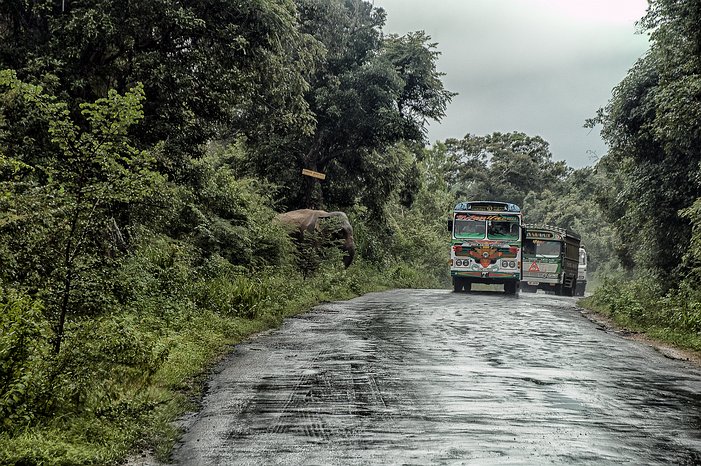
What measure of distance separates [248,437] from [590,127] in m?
25.8

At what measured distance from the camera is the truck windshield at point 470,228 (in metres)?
29.4

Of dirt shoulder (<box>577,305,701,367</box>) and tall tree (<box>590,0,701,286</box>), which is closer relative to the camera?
dirt shoulder (<box>577,305,701,367</box>)

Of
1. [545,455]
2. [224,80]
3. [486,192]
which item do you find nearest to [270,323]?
[224,80]

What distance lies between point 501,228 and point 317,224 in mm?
6974

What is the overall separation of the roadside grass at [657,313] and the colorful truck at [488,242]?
4156mm

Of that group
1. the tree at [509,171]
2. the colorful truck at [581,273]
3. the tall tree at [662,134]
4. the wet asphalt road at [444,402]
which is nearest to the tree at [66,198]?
the wet asphalt road at [444,402]

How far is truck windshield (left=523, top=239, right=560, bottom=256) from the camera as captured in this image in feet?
129

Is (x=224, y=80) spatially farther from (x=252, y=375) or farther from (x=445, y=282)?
(x=445, y=282)

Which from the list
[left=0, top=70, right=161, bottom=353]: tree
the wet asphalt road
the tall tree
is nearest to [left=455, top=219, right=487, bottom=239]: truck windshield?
the tall tree

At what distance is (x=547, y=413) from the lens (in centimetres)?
758

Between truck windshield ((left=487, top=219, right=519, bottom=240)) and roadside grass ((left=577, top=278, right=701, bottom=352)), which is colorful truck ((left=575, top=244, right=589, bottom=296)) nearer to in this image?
truck windshield ((left=487, top=219, right=519, bottom=240))

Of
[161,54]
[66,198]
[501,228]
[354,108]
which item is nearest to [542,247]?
[501,228]

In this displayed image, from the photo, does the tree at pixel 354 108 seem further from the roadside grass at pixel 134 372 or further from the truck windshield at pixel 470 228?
the roadside grass at pixel 134 372

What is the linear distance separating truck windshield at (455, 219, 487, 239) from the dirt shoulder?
774 centimetres
